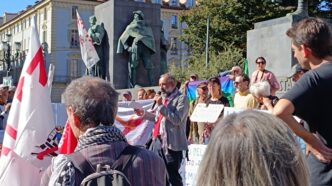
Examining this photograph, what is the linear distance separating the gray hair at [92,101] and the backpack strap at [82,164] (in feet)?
0.77

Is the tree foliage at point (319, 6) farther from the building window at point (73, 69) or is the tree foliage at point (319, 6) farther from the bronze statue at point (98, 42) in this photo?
the building window at point (73, 69)

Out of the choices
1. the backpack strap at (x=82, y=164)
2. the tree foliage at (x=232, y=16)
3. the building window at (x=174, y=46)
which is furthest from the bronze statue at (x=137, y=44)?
the building window at (x=174, y=46)

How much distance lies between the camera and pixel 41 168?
173 inches

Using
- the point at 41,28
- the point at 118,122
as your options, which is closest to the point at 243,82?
the point at 118,122

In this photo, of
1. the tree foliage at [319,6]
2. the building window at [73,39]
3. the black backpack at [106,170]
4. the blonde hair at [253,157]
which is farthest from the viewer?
the building window at [73,39]

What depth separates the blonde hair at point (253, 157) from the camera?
1.79 m

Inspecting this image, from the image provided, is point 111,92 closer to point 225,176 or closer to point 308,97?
point 308,97

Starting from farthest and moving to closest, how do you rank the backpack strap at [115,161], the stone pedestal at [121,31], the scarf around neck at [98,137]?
Result: the stone pedestal at [121,31]
the scarf around neck at [98,137]
the backpack strap at [115,161]

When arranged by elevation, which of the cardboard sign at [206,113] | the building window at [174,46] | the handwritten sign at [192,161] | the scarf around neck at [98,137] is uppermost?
the building window at [174,46]

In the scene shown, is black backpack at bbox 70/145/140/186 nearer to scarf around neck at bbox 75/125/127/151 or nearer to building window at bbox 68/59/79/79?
scarf around neck at bbox 75/125/127/151

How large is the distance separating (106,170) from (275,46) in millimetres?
10309

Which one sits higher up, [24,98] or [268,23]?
[268,23]

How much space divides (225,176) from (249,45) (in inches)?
477

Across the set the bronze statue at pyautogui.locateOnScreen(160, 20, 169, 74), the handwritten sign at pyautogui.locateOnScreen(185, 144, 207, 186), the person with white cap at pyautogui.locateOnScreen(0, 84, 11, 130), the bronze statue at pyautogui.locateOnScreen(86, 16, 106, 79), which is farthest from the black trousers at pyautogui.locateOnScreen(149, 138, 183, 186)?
the bronze statue at pyautogui.locateOnScreen(160, 20, 169, 74)
